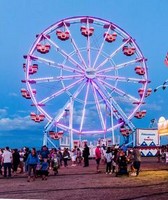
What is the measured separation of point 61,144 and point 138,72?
1103 cm

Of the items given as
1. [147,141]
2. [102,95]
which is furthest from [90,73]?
[147,141]

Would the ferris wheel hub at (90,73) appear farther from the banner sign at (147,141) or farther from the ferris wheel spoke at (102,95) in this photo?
the banner sign at (147,141)

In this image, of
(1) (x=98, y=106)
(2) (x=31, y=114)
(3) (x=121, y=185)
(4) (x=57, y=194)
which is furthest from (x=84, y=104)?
(4) (x=57, y=194)

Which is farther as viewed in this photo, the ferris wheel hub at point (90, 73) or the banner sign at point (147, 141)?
the banner sign at point (147, 141)

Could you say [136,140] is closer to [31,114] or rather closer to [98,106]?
[98,106]

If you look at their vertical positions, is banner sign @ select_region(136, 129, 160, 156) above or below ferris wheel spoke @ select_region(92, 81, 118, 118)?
below

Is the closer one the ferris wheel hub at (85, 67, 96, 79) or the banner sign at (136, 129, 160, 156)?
the ferris wheel hub at (85, 67, 96, 79)

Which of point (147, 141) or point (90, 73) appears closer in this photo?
point (90, 73)

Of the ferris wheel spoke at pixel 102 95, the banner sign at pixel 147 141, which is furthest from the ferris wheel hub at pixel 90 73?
the banner sign at pixel 147 141

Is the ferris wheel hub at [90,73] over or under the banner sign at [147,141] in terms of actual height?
over

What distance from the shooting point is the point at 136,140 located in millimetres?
44812

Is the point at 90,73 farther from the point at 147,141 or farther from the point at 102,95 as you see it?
the point at 147,141

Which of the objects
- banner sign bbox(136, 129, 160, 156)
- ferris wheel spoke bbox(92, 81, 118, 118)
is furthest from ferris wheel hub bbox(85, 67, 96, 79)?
banner sign bbox(136, 129, 160, 156)

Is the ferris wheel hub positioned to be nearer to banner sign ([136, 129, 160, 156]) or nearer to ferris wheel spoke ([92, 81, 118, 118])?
ferris wheel spoke ([92, 81, 118, 118])
